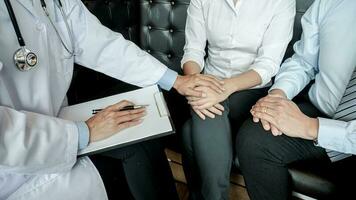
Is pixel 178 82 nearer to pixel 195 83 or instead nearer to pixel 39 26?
pixel 195 83

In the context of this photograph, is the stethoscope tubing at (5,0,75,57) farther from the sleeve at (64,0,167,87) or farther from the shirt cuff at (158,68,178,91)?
the shirt cuff at (158,68,178,91)

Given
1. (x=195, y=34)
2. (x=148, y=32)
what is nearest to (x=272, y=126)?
(x=195, y=34)

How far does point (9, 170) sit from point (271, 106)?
2.31 ft

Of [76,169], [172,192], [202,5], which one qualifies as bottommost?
[172,192]

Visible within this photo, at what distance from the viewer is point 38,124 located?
78 centimetres

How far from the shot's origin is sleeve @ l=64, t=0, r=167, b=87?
1.10 metres

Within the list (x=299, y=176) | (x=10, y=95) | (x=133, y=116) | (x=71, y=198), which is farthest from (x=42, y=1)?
(x=299, y=176)

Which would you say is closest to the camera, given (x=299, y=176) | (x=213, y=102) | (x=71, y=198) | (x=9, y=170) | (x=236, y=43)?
(x=9, y=170)

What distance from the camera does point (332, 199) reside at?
0.88 meters

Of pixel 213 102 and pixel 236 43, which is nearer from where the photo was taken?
pixel 213 102

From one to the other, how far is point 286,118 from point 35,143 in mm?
661

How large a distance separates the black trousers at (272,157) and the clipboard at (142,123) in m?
0.26

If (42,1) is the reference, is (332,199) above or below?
below

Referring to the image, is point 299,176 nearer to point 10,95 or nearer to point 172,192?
point 172,192
